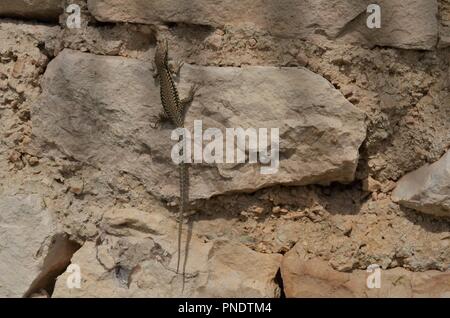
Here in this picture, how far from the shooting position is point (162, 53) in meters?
2.49

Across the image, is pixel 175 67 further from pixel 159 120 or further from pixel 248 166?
pixel 248 166

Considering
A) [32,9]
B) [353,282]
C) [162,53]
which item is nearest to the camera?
[353,282]

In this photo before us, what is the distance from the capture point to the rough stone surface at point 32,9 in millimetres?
2760

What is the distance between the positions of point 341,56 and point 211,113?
0.60 meters

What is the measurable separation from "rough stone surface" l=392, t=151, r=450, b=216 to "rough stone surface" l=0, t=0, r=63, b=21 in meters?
1.76

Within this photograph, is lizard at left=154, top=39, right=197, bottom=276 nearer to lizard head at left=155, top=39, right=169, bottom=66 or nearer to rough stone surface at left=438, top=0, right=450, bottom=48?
lizard head at left=155, top=39, right=169, bottom=66

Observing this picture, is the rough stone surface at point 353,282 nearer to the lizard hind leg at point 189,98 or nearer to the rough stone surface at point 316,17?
the lizard hind leg at point 189,98

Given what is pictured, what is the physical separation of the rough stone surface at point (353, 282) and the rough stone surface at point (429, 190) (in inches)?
10.5

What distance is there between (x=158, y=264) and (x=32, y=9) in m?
1.35

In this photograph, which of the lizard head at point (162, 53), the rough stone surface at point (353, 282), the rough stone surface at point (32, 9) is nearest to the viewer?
the rough stone surface at point (353, 282)

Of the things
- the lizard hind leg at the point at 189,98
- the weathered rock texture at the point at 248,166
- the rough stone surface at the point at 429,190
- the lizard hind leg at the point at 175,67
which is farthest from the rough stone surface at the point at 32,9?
the rough stone surface at the point at 429,190

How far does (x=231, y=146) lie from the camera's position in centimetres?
250

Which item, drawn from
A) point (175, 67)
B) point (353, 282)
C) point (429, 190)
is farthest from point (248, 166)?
point (429, 190)

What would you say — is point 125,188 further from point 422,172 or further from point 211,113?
point 422,172
